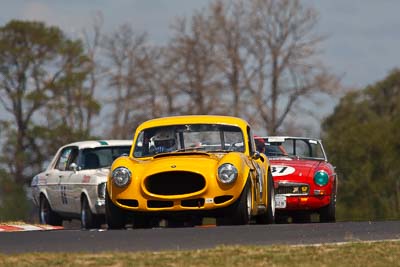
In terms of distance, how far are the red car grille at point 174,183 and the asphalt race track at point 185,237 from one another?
1100 millimetres

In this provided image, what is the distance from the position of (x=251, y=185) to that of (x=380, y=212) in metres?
38.7

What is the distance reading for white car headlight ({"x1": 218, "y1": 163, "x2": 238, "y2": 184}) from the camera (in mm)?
15617

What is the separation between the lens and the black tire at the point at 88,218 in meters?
20.8

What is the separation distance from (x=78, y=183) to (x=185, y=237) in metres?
7.95

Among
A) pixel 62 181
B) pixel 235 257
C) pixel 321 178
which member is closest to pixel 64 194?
pixel 62 181

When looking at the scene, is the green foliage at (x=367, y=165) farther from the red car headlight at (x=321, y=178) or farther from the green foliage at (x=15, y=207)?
the red car headlight at (x=321, y=178)

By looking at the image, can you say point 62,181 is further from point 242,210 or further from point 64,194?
point 242,210

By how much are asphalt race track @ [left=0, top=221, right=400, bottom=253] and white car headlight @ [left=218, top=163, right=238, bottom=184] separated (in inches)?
32.7

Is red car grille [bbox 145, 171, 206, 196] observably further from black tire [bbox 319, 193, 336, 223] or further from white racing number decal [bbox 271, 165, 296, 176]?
black tire [bbox 319, 193, 336, 223]

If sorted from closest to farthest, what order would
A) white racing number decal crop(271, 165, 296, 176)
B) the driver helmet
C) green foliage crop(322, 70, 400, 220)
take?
the driver helmet < white racing number decal crop(271, 165, 296, 176) < green foliage crop(322, 70, 400, 220)

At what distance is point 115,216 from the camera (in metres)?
16.1

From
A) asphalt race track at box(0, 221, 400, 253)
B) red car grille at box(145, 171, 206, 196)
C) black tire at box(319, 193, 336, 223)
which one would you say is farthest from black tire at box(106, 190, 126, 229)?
black tire at box(319, 193, 336, 223)

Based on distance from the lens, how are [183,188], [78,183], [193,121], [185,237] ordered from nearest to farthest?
[185,237] → [183,188] → [193,121] → [78,183]

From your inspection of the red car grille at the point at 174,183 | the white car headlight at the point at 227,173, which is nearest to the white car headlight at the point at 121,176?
the red car grille at the point at 174,183
